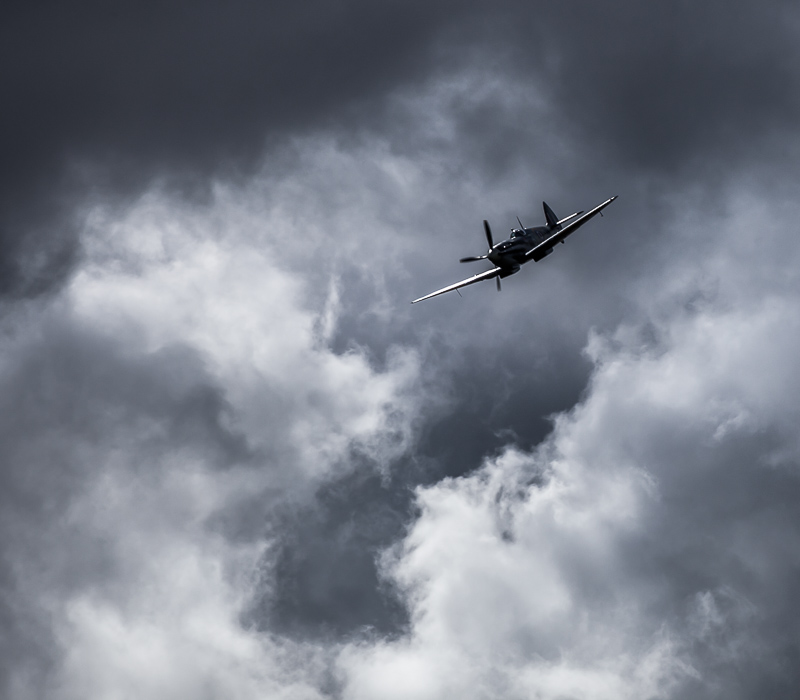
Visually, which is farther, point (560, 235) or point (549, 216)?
point (549, 216)

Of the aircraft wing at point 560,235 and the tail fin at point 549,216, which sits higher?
the tail fin at point 549,216

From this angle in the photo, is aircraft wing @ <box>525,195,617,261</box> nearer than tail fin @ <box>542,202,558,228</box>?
Yes

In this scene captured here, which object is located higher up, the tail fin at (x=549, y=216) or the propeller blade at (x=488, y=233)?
the tail fin at (x=549, y=216)

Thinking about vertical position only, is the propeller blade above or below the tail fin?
below

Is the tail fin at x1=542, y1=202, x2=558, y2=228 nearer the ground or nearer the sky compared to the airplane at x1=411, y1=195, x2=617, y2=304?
nearer the sky

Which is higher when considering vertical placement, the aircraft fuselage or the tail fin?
the tail fin

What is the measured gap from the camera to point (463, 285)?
437 feet

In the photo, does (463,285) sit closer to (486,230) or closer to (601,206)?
(486,230)

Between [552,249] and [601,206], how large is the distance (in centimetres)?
1094

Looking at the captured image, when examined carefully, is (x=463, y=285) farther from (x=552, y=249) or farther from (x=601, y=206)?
(x=601, y=206)

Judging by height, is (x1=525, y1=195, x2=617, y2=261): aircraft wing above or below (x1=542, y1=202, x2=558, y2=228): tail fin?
below

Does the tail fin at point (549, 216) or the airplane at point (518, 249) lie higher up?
the tail fin at point (549, 216)

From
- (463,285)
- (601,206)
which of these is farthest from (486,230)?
(601,206)

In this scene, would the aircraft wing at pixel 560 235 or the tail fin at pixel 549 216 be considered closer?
the aircraft wing at pixel 560 235
